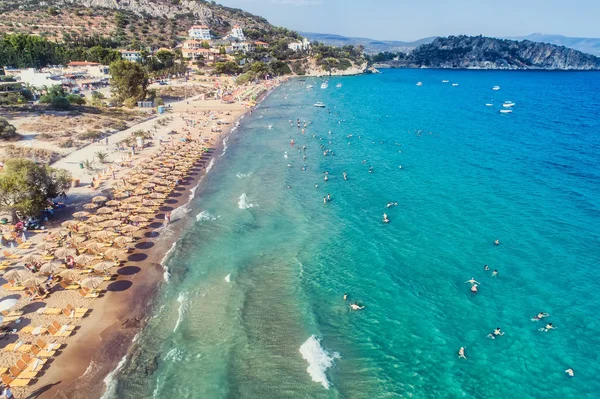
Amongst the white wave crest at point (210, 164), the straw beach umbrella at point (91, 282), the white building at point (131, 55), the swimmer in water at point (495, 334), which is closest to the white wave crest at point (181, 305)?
the straw beach umbrella at point (91, 282)

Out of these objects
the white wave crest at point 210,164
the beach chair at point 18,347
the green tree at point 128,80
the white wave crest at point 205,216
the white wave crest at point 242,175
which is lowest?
the beach chair at point 18,347

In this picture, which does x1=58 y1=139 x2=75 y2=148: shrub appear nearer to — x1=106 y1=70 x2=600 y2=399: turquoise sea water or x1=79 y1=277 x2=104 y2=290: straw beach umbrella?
x1=106 y1=70 x2=600 y2=399: turquoise sea water

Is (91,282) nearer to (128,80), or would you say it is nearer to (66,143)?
(66,143)

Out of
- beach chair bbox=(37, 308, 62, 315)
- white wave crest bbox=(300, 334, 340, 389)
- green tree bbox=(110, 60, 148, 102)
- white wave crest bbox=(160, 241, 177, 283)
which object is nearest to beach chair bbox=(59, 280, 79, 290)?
beach chair bbox=(37, 308, 62, 315)

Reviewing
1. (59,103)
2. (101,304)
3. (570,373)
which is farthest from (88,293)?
(59,103)

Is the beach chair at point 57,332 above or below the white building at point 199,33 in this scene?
below

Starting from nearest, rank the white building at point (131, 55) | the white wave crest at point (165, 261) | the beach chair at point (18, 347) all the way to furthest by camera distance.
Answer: the beach chair at point (18, 347)
the white wave crest at point (165, 261)
the white building at point (131, 55)

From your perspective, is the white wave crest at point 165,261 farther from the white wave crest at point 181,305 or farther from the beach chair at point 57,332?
the beach chair at point 57,332
